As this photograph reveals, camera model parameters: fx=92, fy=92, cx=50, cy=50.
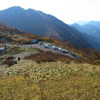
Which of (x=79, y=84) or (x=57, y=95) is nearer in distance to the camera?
(x=57, y=95)

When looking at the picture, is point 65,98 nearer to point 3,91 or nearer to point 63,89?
point 63,89

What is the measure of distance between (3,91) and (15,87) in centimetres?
128

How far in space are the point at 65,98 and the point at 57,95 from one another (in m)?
0.81

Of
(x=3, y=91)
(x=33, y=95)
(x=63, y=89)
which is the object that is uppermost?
(x=63, y=89)

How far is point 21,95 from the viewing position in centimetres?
895

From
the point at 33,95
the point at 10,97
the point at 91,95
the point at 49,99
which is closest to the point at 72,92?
the point at 91,95

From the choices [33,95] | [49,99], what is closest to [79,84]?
[49,99]

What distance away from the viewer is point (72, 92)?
853cm

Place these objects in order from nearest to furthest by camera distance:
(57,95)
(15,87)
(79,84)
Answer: (57,95)
(79,84)
(15,87)

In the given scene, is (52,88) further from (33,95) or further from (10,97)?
(10,97)

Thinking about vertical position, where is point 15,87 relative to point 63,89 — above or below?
below

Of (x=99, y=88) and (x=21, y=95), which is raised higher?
(x=99, y=88)

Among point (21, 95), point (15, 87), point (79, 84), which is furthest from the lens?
point (15, 87)

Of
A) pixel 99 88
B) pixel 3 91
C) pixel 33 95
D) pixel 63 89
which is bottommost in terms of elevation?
pixel 3 91
